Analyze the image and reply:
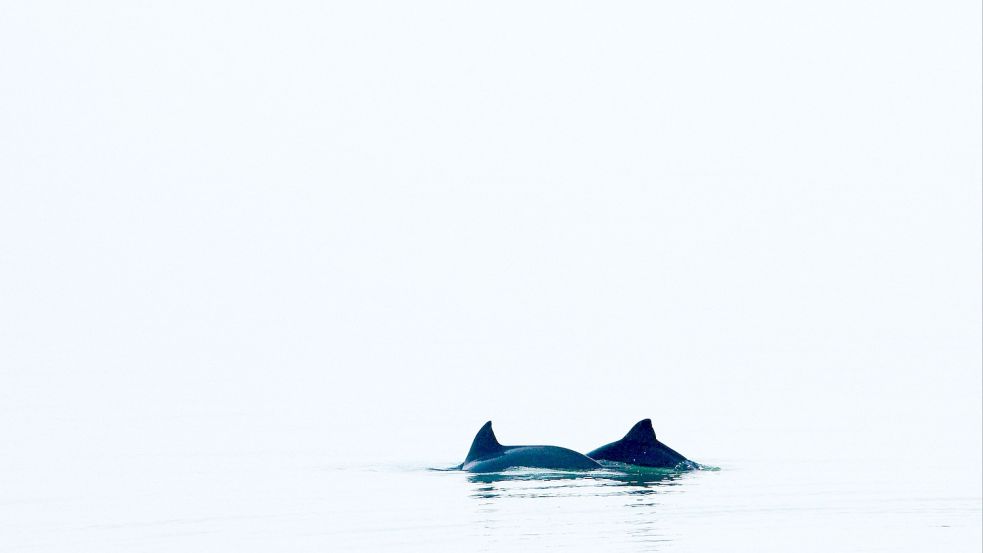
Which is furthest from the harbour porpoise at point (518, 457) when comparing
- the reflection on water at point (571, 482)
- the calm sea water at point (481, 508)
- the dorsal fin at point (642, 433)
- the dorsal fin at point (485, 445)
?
the dorsal fin at point (642, 433)

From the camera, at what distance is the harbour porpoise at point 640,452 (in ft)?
100

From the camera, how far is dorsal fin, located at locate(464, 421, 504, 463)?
99.1ft

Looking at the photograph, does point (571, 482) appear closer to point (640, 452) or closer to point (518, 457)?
point (518, 457)

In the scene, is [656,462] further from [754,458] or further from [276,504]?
[276,504]

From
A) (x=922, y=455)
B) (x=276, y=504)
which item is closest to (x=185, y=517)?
(x=276, y=504)

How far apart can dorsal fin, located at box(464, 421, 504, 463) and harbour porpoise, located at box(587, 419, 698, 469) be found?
171 cm

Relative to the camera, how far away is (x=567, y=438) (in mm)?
41188

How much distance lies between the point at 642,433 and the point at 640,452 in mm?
372

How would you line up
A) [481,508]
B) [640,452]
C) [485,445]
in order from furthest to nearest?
1. [640,452]
2. [485,445]
3. [481,508]

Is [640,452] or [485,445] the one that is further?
[640,452]

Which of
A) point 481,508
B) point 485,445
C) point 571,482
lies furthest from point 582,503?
point 485,445

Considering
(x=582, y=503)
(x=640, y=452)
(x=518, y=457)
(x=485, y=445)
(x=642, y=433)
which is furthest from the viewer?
(x=642, y=433)

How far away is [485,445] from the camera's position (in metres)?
30.2

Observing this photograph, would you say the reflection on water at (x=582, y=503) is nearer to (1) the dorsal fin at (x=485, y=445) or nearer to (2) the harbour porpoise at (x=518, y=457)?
(2) the harbour porpoise at (x=518, y=457)
